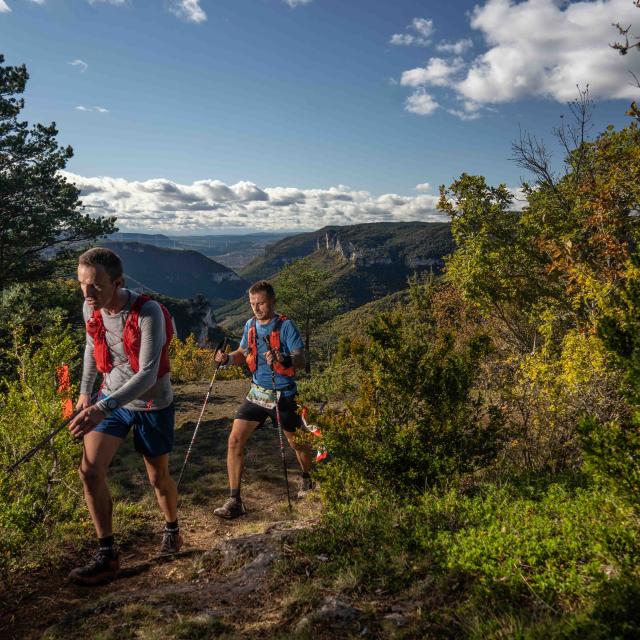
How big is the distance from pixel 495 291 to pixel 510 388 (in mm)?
5930

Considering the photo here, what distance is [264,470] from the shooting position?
7.42 m

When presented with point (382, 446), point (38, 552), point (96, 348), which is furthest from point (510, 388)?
point (38, 552)

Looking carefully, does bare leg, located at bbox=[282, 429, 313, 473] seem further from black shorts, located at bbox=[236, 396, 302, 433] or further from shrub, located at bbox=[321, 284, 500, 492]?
shrub, located at bbox=[321, 284, 500, 492]

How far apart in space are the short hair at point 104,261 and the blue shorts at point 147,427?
1120 mm

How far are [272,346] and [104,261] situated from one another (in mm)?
2207

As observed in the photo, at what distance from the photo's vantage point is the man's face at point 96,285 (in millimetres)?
3275

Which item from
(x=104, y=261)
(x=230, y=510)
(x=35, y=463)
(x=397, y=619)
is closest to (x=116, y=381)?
(x=104, y=261)

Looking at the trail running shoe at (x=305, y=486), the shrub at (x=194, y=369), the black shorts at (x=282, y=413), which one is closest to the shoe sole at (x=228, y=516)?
the trail running shoe at (x=305, y=486)

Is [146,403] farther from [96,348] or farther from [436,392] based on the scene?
[436,392]

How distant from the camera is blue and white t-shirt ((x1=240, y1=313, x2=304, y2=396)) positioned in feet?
16.6

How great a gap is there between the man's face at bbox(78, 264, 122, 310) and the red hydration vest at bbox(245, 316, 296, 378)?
2.03 meters

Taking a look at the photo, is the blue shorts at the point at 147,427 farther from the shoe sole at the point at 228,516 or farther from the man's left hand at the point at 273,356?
the shoe sole at the point at 228,516

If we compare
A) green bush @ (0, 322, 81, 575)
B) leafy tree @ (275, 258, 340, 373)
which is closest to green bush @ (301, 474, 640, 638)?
green bush @ (0, 322, 81, 575)

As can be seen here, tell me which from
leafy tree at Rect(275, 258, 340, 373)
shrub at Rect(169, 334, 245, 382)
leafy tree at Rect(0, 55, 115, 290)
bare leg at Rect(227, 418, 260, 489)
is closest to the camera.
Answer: bare leg at Rect(227, 418, 260, 489)
